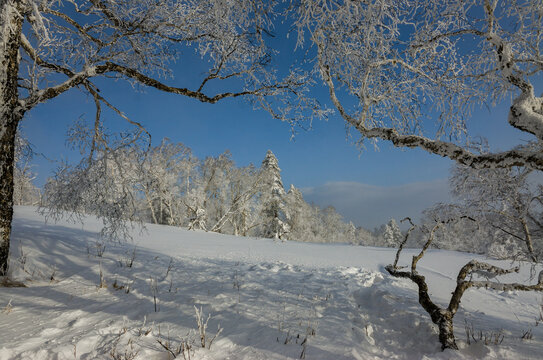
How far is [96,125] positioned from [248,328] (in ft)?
16.3

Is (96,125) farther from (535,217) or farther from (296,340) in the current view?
(535,217)

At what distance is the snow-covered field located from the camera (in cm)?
240

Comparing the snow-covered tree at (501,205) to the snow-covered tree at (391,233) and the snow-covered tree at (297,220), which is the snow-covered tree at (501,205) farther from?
the snow-covered tree at (391,233)

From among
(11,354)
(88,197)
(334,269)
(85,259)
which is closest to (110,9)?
(88,197)

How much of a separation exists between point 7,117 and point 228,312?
14.1 feet

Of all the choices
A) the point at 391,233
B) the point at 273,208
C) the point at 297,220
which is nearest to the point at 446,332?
the point at 273,208

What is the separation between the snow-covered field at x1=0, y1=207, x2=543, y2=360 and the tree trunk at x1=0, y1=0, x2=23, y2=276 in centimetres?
69

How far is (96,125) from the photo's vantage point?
17.7 ft

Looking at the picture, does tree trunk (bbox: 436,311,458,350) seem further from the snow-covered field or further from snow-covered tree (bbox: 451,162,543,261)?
snow-covered tree (bbox: 451,162,543,261)

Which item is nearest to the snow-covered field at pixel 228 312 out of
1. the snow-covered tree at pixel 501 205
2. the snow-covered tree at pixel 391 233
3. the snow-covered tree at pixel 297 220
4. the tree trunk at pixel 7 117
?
the tree trunk at pixel 7 117

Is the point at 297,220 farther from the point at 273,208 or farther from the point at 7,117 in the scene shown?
the point at 7,117

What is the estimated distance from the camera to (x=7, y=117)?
3957 millimetres

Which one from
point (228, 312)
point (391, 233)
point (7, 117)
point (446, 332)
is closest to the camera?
point (446, 332)

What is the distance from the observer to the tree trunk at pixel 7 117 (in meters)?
3.90
